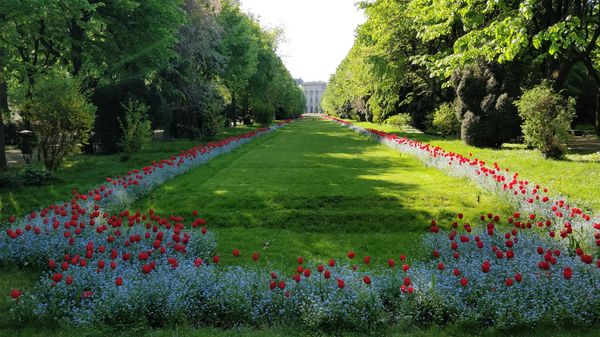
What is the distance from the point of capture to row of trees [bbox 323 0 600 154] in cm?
1340

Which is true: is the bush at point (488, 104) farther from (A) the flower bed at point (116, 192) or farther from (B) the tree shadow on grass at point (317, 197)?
(A) the flower bed at point (116, 192)

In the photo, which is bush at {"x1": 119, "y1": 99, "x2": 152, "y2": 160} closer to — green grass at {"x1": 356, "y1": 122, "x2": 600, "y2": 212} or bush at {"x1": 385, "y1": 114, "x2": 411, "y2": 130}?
green grass at {"x1": 356, "y1": 122, "x2": 600, "y2": 212}

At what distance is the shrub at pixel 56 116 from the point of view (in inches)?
525

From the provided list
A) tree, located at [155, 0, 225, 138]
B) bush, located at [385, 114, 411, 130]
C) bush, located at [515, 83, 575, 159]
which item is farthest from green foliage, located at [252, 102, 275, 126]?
bush, located at [515, 83, 575, 159]

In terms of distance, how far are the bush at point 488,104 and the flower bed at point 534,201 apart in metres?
5.30

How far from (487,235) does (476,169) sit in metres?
5.20

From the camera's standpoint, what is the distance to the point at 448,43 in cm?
2741

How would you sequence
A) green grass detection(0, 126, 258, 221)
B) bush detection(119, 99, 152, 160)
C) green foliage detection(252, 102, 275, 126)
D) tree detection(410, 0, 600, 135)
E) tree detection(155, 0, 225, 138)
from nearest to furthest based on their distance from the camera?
green grass detection(0, 126, 258, 221), tree detection(410, 0, 600, 135), bush detection(119, 99, 152, 160), tree detection(155, 0, 225, 138), green foliage detection(252, 102, 275, 126)

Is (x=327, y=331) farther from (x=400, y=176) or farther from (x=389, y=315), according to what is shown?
(x=400, y=176)

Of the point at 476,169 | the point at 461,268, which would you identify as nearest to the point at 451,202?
the point at 476,169

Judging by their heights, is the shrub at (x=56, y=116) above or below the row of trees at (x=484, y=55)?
below

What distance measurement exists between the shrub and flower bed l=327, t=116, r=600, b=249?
40.8 ft

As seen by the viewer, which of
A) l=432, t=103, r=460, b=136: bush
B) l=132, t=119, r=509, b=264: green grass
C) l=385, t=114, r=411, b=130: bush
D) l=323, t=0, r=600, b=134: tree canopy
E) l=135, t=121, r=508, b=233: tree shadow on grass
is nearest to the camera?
l=132, t=119, r=509, b=264: green grass

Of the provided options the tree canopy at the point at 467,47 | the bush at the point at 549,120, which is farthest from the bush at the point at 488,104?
the bush at the point at 549,120
